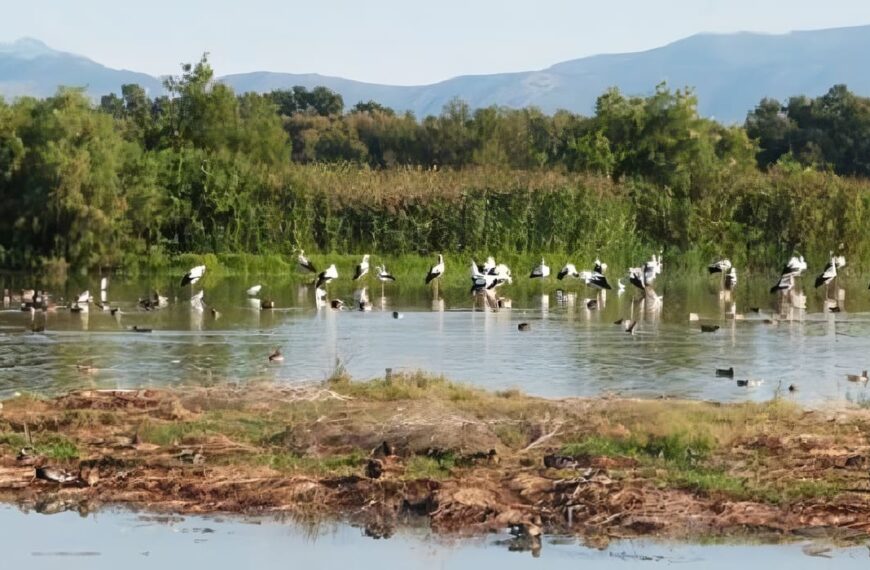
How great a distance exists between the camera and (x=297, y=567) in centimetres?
880

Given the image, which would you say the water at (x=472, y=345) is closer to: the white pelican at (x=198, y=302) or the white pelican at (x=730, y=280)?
the white pelican at (x=198, y=302)

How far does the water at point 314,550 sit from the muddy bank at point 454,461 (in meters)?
→ 0.27

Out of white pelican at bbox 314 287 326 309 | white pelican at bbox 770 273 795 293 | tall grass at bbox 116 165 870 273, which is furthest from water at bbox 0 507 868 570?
tall grass at bbox 116 165 870 273

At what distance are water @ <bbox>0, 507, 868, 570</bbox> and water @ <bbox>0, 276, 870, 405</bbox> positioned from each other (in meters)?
5.45

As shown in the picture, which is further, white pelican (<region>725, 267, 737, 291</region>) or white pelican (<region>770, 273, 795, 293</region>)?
white pelican (<region>725, 267, 737, 291</region>)

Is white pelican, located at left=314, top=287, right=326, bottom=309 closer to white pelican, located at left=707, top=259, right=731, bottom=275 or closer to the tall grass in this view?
white pelican, located at left=707, top=259, right=731, bottom=275

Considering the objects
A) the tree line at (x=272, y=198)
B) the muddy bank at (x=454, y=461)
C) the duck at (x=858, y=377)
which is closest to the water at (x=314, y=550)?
the muddy bank at (x=454, y=461)

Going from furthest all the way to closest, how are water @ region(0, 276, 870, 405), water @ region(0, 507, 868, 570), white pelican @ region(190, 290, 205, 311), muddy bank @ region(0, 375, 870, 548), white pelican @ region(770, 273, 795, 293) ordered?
white pelican @ region(770, 273, 795, 293), white pelican @ region(190, 290, 205, 311), water @ region(0, 276, 870, 405), muddy bank @ region(0, 375, 870, 548), water @ region(0, 507, 868, 570)

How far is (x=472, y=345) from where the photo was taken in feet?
65.2

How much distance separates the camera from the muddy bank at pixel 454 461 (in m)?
9.61

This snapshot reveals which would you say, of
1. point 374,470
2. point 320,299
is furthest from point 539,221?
point 374,470

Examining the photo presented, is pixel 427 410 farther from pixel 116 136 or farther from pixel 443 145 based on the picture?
pixel 443 145

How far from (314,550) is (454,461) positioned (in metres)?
1.87

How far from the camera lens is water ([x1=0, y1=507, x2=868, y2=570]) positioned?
28.8 ft
